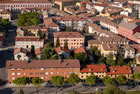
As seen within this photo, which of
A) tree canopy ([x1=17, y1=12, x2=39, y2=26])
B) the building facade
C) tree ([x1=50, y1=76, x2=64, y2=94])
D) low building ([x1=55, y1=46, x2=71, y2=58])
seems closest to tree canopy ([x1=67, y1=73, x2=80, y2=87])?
tree ([x1=50, y1=76, x2=64, y2=94])

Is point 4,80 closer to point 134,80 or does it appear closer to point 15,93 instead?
point 15,93

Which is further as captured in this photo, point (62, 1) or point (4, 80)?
point (62, 1)

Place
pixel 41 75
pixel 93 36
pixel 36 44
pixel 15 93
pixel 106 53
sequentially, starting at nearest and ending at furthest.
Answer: pixel 15 93 → pixel 41 75 → pixel 106 53 → pixel 36 44 → pixel 93 36

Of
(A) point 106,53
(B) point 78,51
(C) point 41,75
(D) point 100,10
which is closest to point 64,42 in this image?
(B) point 78,51

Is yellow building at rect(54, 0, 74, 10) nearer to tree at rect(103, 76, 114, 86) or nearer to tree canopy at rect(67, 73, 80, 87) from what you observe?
tree canopy at rect(67, 73, 80, 87)

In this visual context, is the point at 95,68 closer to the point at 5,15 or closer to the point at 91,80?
the point at 91,80
